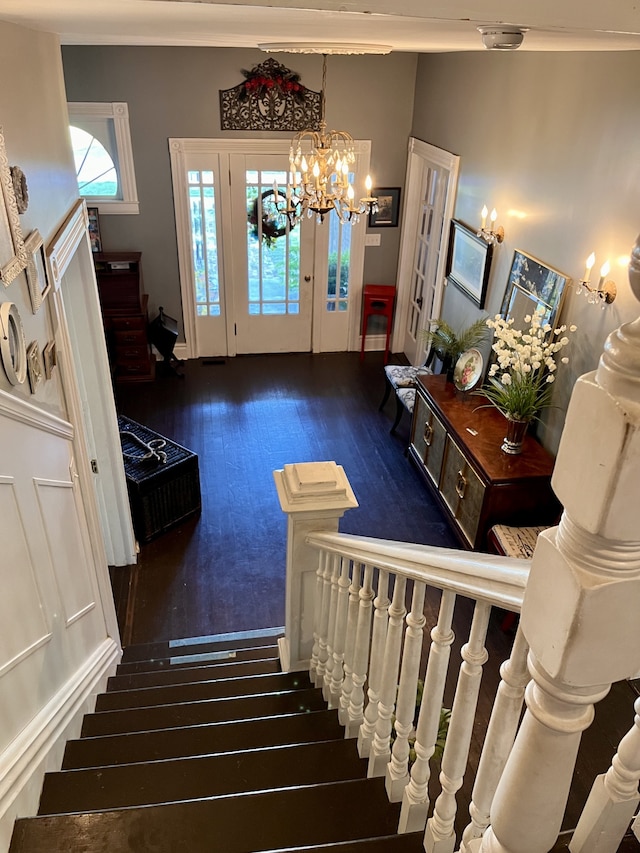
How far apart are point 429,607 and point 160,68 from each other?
4904 mm

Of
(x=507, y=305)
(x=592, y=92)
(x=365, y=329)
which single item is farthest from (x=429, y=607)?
(x=365, y=329)

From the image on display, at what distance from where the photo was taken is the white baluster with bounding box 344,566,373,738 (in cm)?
178

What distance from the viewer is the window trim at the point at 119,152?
5629 millimetres

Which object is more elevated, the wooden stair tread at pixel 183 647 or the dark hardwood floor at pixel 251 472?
the wooden stair tread at pixel 183 647

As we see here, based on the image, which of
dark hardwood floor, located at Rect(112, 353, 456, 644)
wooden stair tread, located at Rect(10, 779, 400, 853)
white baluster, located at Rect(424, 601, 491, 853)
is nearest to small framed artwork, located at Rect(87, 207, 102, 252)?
dark hardwood floor, located at Rect(112, 353, 456, 644)

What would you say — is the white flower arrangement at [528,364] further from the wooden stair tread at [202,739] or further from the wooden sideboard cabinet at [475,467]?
the wooden stair tread at [202,739]

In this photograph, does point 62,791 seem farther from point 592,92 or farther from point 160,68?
point 160,68

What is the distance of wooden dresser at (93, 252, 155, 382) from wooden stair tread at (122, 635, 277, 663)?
3.33m

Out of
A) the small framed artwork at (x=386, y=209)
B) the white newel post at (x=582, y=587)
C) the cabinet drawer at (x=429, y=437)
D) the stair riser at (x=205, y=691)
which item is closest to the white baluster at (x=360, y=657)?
the stair riser at (x=205, y=691)

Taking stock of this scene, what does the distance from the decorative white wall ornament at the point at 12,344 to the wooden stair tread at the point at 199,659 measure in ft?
5.55

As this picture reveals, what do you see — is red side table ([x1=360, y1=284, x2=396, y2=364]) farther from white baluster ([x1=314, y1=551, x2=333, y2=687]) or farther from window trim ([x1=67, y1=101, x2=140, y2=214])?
white baluster ([x1=314, y1=551, x2=333, y2=687])

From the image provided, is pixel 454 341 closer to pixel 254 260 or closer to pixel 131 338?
pixel 254 260

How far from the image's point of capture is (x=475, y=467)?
3803 millimetres

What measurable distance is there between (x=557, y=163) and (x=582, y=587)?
12.0 feet
